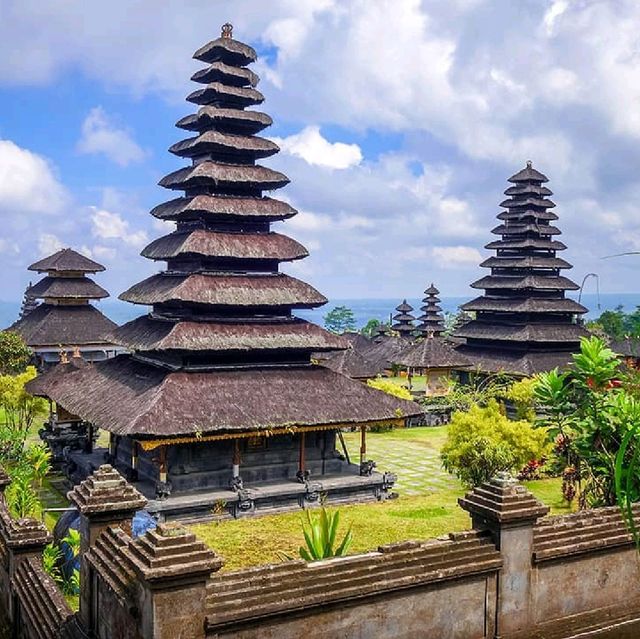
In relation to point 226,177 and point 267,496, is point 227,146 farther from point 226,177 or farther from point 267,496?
point 267,496

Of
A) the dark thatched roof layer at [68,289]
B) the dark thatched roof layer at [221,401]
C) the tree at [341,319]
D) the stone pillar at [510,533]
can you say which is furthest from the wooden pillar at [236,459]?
the tree at [341,319]

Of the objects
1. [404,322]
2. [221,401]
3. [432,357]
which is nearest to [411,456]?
[221,401]

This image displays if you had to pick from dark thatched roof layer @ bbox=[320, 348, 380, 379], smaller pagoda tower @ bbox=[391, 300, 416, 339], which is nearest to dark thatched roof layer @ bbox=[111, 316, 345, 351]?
dark thatched roof layer @ bbox=[320, 348, 380, 379]

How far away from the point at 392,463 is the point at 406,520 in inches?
346

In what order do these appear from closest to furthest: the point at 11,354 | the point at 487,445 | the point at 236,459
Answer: the point at 236,459 → the point at 487,445 → the point at 11,354

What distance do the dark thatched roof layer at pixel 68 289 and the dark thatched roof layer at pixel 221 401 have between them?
21276 mm

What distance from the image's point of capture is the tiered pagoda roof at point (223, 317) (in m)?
21.5

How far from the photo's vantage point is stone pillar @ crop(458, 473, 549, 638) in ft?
35.3

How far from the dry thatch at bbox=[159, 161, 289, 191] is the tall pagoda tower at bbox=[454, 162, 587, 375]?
67.2 feet

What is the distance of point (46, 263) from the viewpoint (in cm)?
4634

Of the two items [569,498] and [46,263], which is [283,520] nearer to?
[569,498]

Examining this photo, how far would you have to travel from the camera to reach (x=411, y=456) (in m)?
31.1

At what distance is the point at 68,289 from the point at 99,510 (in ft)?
125

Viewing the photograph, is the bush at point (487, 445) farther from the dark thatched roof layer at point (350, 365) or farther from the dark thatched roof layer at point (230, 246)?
the dark thatched roof layer at point (350, 365)
